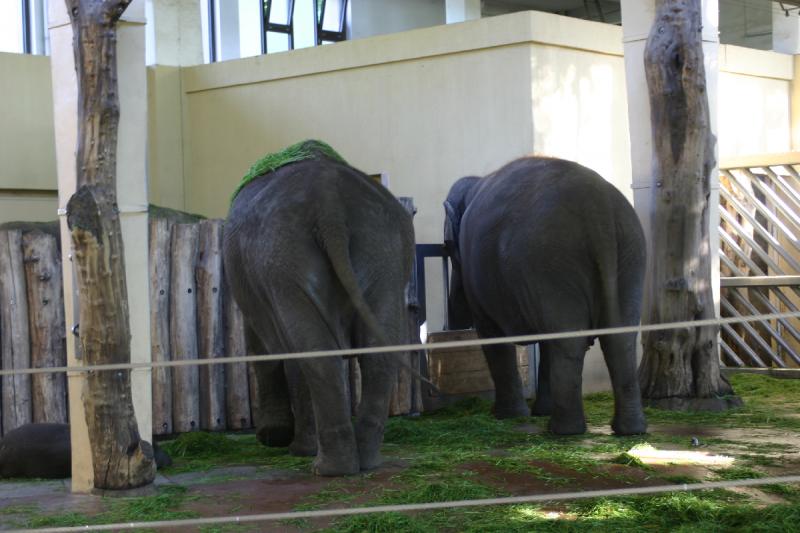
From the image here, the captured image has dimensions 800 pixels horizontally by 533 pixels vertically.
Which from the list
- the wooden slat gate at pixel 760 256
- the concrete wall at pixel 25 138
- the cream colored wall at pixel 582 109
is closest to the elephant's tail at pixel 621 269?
the cream colored wall at pixel 582 109

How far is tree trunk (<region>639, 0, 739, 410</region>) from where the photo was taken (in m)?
9.38

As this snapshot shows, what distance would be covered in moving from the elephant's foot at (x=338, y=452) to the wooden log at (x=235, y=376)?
272 cm

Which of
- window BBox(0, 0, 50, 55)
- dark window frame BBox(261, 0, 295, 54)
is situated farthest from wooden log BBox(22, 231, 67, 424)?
dark window frame BBox(261, 0, 295, 54)

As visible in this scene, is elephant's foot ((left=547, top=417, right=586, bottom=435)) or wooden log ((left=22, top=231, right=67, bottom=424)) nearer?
elephant's foot ((left=547, top=417, right=586, bottom=435))

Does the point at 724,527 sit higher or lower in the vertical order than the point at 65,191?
lower

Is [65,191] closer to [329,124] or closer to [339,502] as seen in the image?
[339,502]

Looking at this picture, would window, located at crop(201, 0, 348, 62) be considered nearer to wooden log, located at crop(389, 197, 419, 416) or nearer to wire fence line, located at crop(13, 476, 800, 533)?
wooden log, located at crop(389, 197, 419, 416)

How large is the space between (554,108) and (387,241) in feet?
17.0

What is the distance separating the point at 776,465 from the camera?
6.83 metres

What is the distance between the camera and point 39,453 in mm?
7273

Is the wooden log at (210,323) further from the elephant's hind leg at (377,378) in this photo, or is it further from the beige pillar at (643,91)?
the beige pillar at (643,91)

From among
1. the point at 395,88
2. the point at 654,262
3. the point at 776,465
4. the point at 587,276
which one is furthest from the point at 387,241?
the point at 395,88

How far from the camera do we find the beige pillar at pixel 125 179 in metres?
6.57

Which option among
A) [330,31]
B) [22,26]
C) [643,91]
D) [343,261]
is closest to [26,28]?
[22,26]
